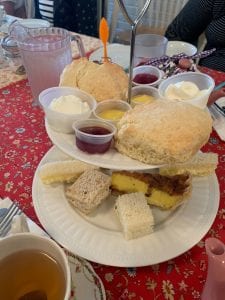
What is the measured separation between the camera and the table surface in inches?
22.9

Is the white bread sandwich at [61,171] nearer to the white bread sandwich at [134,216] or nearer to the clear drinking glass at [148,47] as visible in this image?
the white bread sandwich at [134,216]

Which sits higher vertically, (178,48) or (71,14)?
(178,48)

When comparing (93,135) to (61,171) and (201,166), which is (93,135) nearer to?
(61,171)

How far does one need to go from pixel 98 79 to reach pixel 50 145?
1.12 ft

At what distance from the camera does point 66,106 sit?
2.02 feet

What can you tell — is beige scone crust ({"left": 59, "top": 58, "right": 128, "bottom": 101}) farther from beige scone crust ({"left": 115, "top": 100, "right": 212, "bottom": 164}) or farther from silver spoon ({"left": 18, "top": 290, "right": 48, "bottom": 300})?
silver spoon ({"left": 18, "top": 290, "right": 48, "bottom": 300})

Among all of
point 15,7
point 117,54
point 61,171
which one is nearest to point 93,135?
point 61,171

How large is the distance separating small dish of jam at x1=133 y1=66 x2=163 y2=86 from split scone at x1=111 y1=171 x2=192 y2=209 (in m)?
0.21

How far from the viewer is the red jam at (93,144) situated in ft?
1.83

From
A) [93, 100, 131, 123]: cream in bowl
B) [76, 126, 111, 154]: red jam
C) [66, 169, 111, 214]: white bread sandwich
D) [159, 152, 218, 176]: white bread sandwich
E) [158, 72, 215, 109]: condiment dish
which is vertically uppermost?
[158, 72, 215, 109]: condiment dish

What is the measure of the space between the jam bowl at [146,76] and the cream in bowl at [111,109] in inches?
4.4

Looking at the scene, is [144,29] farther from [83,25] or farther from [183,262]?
[183,262]

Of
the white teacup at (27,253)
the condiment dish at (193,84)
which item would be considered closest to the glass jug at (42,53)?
the condiment dish at (193,84)

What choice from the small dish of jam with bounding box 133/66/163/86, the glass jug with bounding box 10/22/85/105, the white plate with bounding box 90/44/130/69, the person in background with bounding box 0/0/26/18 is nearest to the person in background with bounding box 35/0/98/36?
the person in background with bounding box 0/0/26/18
